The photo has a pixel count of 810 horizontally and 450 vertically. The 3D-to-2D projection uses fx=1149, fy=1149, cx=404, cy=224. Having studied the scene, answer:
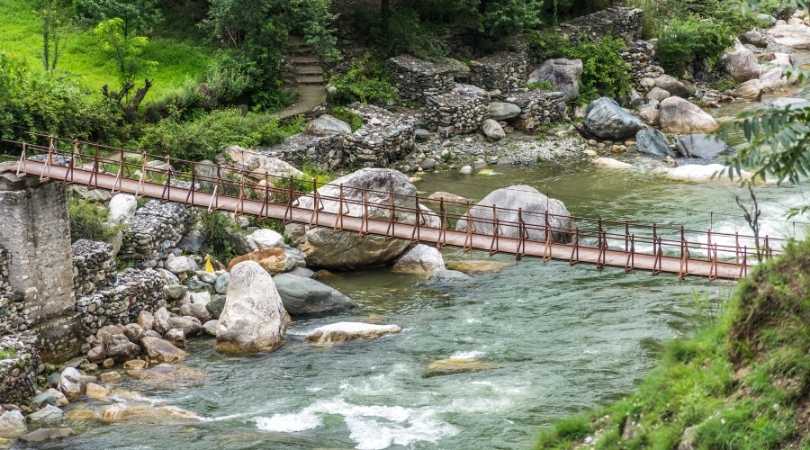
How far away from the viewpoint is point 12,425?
772 inches

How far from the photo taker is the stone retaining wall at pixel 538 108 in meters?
41.2

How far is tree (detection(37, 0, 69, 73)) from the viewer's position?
35.8 metres

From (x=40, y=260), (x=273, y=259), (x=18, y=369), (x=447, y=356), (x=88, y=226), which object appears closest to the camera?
(x=18, y=369)

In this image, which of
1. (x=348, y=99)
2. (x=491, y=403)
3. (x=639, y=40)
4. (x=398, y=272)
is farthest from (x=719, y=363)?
(x=639, y=40)

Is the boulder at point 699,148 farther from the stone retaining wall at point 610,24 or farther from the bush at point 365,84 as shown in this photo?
the bush at point 365,84

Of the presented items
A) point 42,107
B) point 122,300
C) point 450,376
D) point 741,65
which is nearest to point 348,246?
point 122,300

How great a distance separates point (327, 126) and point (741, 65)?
20.1 metres

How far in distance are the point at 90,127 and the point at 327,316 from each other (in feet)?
36.2

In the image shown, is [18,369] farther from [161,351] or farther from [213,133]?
[213,133]

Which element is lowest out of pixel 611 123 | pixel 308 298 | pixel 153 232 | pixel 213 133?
pixel 308 298

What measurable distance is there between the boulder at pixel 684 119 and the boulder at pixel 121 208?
20856mm

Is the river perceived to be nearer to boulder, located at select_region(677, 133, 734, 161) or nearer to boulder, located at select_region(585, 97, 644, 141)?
boulder, located at select_region(677, 133, 734, 161)

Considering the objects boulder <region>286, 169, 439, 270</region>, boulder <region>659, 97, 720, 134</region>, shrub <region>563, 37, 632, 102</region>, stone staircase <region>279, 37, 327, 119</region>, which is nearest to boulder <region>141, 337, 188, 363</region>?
boulder <region>286, 169, 439, 270</region>

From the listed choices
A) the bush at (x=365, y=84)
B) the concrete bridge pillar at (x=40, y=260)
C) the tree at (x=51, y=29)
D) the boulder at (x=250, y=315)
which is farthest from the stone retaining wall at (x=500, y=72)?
the concrete bridge pillar at (x=40, y=260)
